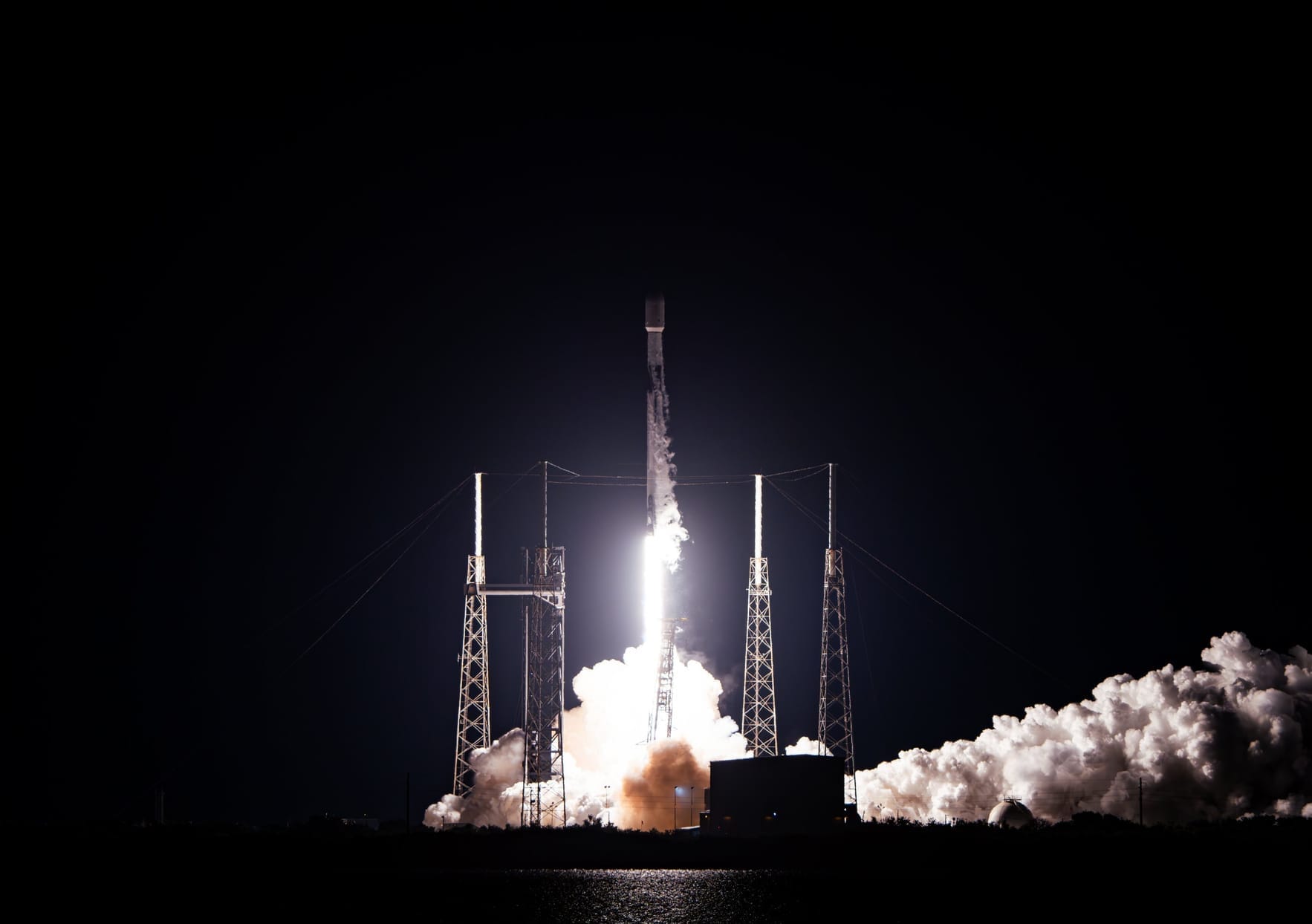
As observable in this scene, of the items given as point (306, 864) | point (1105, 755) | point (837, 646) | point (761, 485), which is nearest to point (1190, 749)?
point (1105, 755)

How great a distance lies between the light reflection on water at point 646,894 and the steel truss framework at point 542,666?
6.78 m

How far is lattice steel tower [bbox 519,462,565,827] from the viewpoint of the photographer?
280ft

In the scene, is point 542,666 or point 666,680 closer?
point 542,666

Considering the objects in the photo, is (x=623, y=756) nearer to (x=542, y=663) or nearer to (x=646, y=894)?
(x=542, y=663)

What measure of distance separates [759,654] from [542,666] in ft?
43.2

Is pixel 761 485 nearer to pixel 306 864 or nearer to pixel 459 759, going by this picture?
pixel 459 759

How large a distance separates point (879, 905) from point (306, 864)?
81.7ft

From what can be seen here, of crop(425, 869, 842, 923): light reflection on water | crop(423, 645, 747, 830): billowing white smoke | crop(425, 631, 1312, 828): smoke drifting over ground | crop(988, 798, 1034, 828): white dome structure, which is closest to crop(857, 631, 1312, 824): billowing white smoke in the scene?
crop(425, 631, 1312, 828): smoke drifting over ground

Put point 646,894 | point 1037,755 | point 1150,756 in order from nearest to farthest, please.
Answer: point 646,894
point 1150,756
point 1037,755

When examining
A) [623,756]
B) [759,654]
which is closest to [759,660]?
[759,654]

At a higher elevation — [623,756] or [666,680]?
[666,680]

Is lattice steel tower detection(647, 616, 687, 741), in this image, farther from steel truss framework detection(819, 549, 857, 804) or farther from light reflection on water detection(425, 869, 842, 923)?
light reflection on water detection(425, 869, 842, 923)

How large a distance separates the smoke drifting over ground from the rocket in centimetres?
781

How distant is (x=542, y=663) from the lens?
85.2 meters
